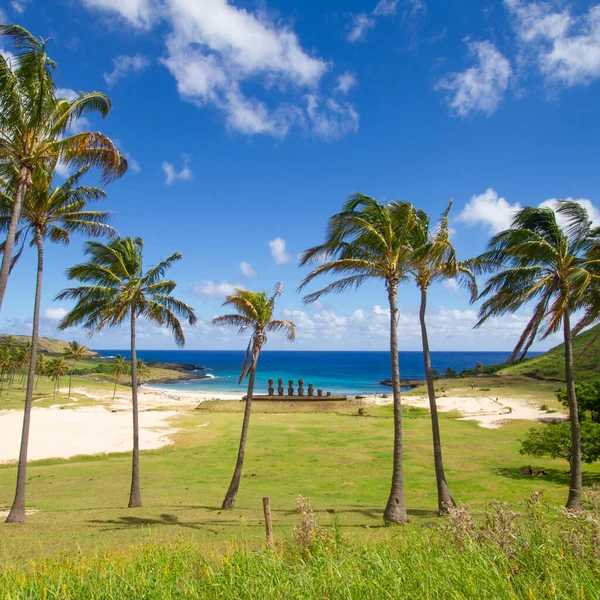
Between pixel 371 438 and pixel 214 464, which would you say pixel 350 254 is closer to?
pixel 214 464

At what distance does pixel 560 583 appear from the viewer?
601 centimetres

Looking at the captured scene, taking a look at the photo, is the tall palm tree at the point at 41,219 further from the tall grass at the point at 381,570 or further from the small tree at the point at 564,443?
the small tree at the point at 564,443

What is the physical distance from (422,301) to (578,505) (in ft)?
30.8

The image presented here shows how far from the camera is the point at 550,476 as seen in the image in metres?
24.2

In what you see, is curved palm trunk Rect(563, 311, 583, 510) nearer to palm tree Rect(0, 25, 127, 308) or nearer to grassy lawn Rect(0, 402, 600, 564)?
grassy lawn Rect(0, 402, 600, 564)

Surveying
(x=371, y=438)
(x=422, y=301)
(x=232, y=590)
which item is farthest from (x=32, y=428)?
(x=232, y=590)

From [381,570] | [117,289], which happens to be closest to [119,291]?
[117,289]

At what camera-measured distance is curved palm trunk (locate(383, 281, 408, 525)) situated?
15928 mm

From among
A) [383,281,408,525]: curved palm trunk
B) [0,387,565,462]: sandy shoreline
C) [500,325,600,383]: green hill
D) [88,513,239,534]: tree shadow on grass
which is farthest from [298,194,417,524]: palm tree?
[500,325,600,383]: green hill

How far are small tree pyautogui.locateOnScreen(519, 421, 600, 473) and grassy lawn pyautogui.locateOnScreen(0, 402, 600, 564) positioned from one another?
159cm

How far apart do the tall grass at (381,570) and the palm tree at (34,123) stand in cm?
934

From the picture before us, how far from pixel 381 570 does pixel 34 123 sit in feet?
48.2

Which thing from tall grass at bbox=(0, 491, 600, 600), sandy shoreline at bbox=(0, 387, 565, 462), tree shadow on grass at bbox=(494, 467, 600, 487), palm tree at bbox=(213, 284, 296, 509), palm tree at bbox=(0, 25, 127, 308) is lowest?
sandy shoreline at bbox=(0, 387, 565, 462)

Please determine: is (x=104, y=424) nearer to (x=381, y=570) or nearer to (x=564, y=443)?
(x=564, y=443)
